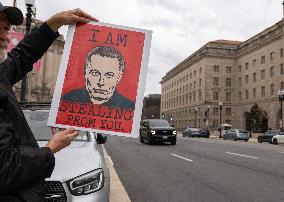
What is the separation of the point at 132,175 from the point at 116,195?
161 inches

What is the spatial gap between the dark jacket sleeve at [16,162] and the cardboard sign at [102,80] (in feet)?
1.82

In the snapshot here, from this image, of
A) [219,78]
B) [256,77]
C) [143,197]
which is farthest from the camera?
[219,78]

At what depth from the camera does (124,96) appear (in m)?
2.50

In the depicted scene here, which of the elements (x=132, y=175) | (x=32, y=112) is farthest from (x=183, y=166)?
(x=32, y=112)

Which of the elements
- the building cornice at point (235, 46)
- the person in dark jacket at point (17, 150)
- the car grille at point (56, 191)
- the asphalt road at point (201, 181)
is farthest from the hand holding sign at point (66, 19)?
the building cornice at point (235, 46)

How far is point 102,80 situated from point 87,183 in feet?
6.70

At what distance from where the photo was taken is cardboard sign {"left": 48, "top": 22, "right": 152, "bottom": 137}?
242cm

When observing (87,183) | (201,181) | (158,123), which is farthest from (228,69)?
(87,183)

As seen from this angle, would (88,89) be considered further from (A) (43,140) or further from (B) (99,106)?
(A) (43,140)

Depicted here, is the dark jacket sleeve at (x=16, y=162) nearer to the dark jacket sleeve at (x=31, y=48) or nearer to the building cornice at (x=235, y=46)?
the dark jacket sleeve at (x=31, y=48)

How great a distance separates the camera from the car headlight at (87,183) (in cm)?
409

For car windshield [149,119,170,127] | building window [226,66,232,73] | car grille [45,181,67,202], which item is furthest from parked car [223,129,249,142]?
car grille [45,181,67,202]

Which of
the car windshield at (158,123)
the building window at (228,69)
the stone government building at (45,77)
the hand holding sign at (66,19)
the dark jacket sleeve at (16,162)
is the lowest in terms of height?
the dark jacket sleeve at (16,162)

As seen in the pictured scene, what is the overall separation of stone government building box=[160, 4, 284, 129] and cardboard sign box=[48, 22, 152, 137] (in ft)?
226
